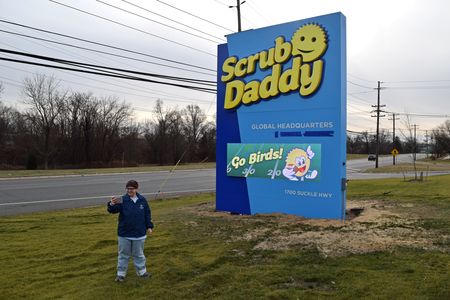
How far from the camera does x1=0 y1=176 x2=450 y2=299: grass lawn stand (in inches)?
209

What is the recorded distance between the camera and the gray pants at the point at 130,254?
5.89 m

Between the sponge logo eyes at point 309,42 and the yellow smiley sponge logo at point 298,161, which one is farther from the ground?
the sponge logo eyes at point 309,42

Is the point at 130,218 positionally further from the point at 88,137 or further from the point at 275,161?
the point at 88,137

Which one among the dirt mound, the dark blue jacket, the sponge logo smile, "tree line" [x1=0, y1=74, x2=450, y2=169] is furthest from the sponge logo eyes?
"tree line" [x1=0, y1=74, x2=450, y2=169]

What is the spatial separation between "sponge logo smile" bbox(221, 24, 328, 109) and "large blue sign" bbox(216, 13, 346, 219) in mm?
25

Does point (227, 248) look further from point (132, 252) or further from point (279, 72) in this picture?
point (279, 72)

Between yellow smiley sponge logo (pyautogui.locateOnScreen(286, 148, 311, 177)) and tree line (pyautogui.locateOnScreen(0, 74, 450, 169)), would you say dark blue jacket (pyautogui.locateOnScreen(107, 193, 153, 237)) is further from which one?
tree line (pyautogui.locateOnScreen(0, 74, 450, 169))

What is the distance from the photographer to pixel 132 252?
19.7ft

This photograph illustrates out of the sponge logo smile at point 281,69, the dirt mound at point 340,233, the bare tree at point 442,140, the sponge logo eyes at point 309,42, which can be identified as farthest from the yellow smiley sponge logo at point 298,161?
the bare tree at point 442,140

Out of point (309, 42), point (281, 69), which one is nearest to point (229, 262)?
point (281, 69)

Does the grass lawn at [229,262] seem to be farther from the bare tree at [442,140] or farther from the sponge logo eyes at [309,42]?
the bare tree at [442,140]

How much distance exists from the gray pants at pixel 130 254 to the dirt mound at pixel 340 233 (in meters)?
2.44

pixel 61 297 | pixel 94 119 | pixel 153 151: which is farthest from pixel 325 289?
Answer: pixel 153 151

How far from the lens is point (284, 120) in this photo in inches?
454
